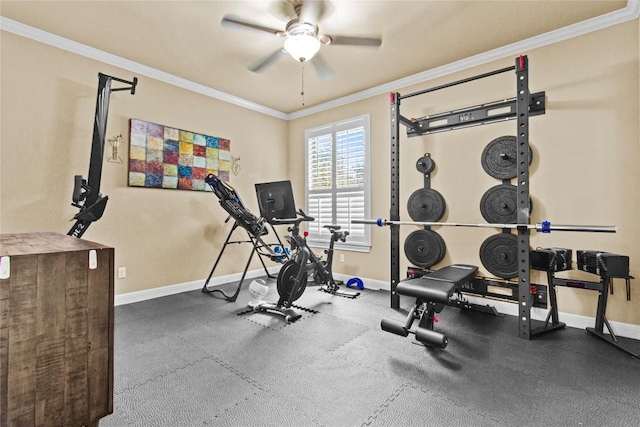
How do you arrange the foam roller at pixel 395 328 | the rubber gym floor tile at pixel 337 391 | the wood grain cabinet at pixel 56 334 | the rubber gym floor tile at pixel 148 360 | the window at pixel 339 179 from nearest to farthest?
1. the wood grain cabinet at pixel 56 334
2. the rubber gym floor tile at pixel 337 391
3. the rubber gym floor tile at pixel 148 360
4. the foam roller at pixel 395 328
5. the window at pixel 339 179

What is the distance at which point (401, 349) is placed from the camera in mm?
2461

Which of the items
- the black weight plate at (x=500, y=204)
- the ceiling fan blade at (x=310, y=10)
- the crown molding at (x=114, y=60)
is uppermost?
the crown molding at (x=114, y=60)

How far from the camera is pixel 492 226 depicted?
271 centimetres

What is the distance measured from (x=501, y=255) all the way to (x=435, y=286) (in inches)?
53.3

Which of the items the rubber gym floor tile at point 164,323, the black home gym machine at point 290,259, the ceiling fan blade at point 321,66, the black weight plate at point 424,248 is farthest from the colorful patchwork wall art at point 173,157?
the black weight plate at point 424,248

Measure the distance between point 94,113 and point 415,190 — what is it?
157 inches

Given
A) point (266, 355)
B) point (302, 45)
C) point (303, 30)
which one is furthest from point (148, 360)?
point (303, 30)

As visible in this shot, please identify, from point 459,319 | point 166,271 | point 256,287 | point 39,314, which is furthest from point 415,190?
point 39,314

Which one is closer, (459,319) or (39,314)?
(39,314)

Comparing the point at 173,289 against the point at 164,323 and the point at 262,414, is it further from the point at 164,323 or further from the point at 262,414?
the point at 262,414

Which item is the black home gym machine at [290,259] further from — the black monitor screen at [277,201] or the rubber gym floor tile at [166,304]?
the rubber gym floor tile at [166,304]

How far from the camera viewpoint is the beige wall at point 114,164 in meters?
2.96

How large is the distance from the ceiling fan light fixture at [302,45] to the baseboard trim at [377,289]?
312 centimetres

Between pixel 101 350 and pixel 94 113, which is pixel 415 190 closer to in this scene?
pixel 101 350
